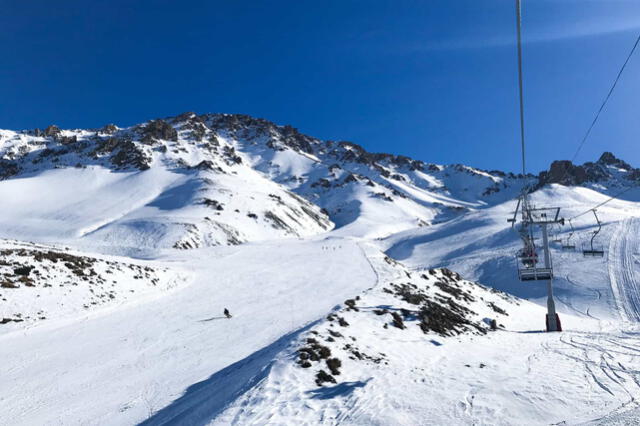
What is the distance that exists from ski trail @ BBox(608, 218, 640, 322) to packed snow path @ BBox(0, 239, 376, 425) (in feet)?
66.5

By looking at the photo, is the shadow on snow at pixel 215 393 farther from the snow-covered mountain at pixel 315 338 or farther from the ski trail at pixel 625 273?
the ski trail at pixel 625 273

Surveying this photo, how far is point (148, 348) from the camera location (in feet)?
53.0

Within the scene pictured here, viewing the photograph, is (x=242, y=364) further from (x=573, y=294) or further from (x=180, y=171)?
(x=180, y=171)

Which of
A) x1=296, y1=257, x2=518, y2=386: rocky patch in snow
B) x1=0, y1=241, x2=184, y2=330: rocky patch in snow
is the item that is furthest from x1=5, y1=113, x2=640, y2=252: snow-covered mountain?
x1=296, y1=257, x2=518, y2=386: rocky patch in snow

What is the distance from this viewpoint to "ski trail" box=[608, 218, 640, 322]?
30783mm

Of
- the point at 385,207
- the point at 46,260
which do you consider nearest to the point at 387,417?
the point at 46,260

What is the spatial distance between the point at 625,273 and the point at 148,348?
42.5 metres

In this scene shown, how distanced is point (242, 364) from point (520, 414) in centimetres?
824

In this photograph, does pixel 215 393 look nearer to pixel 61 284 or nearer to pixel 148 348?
pixel 148 348

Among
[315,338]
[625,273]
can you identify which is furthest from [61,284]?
[625,273]

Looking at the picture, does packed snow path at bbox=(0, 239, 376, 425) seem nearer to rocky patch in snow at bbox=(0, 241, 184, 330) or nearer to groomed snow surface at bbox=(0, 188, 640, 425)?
groomed snow surface at bbox=(0, 188, 640, 425)

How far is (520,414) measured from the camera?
Result: 9047 millimetres

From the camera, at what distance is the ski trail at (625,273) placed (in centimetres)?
3078

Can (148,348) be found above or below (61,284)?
below
